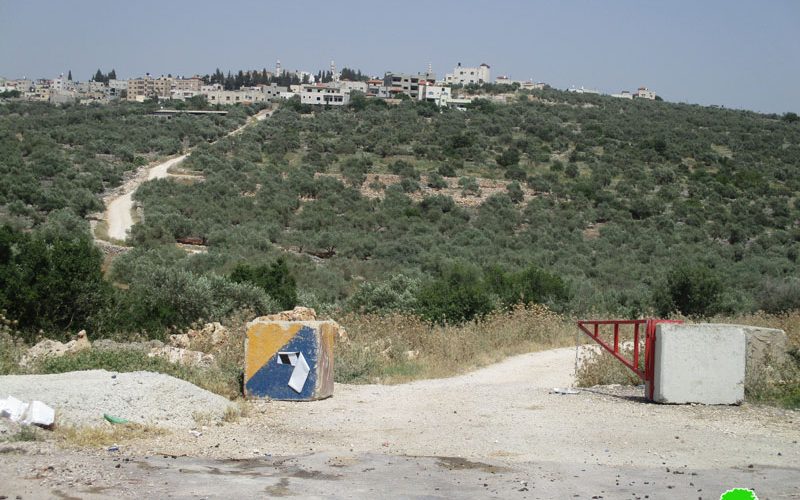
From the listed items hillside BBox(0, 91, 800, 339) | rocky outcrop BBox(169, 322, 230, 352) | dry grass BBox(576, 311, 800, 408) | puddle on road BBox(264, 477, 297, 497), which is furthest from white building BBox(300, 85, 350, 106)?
puddle on road BBox(264, 477, 297, 497)

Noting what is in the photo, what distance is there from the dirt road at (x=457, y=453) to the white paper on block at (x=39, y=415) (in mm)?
739

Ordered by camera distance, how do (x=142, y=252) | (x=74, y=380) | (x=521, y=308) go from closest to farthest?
(x=74, y=380) < (x=521, y=308) < (x=142, y=252)

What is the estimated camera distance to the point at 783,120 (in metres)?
92.1

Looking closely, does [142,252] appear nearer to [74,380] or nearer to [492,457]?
[74,380]

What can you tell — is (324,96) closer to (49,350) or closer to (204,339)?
(204,339)

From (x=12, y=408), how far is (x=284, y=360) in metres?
3.29

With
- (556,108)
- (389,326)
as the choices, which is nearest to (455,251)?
(389,326)

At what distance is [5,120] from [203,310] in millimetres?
64914

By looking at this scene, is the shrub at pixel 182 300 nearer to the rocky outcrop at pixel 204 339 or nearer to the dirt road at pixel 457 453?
the rocky outcrop at pixel 204 339

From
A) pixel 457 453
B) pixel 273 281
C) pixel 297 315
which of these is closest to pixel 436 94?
pixel 273 281

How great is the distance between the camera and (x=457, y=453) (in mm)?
7902

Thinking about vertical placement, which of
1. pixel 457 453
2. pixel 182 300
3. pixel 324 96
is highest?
pixel 324 96

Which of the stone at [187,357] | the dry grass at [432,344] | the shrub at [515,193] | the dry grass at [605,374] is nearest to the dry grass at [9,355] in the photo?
the stone at [187,357]

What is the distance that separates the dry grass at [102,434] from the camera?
7594 mm
